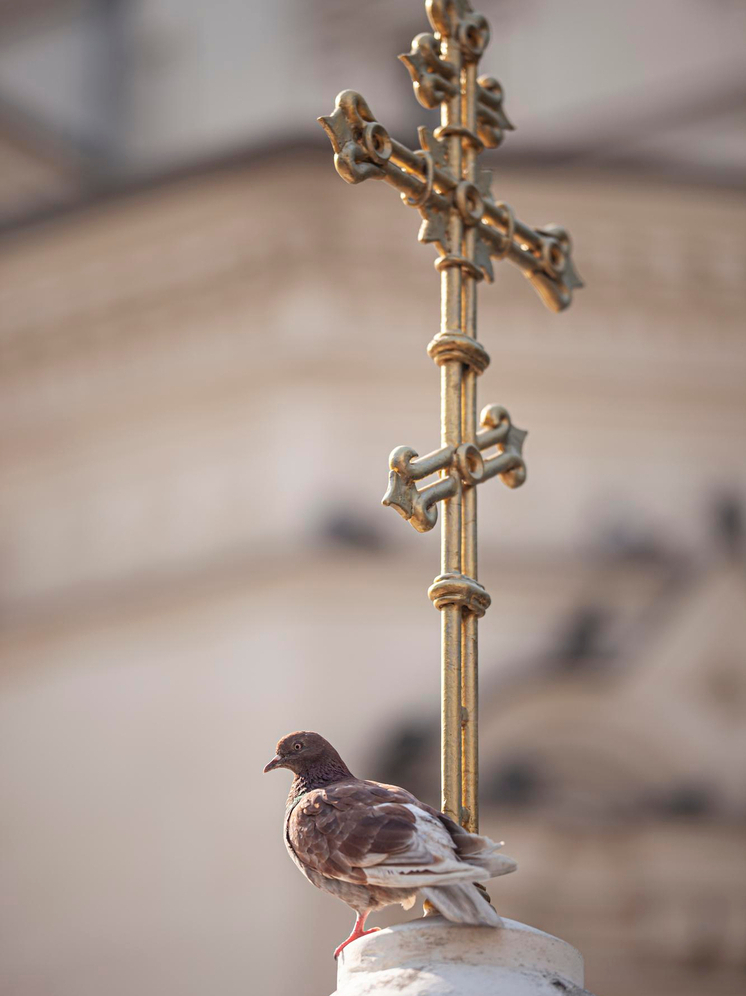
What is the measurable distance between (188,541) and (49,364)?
89cm

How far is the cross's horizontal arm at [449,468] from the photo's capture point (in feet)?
5.26

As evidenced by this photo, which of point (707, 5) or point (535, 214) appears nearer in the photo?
point (535, 214)

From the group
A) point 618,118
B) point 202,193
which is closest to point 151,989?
point 202,193

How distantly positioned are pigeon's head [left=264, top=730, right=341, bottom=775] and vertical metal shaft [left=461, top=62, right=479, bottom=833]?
0.41 ft

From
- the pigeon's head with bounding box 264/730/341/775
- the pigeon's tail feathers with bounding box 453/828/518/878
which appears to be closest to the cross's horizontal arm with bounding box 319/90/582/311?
the pigeon's head with bounding box 264/730/341/775

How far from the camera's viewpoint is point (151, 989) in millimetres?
4918

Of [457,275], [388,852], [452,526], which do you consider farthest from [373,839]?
[457,275]

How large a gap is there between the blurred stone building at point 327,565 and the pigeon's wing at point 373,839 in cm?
324

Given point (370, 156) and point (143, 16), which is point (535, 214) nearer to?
point (143, 16)

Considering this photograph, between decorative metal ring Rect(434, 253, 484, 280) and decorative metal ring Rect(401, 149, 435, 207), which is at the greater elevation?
decorative metal ring Rect(401, 149, 435, 207)

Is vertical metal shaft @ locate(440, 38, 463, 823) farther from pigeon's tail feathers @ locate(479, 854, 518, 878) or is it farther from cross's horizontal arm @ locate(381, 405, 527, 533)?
pigeon's tail feathers @ locate(479, 854, 518, 878)

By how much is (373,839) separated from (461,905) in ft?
0.29

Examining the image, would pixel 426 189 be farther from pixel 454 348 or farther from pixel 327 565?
pixel 327 565

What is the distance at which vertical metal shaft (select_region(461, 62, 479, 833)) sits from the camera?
164cm
